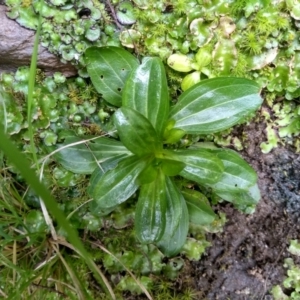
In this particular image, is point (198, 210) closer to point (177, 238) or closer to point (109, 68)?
point (177, 238)

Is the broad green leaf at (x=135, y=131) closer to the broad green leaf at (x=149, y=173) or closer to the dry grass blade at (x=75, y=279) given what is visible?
the broad green leaf at (x=149, y=173)

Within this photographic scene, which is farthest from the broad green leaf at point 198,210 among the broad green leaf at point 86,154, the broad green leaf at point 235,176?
the broad green leaf at point 86,154

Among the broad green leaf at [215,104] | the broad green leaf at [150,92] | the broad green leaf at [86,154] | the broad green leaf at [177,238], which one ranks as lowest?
the broad green leaf at [177,238]

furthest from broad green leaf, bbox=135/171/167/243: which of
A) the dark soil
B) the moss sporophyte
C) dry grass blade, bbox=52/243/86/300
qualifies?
the dark soil

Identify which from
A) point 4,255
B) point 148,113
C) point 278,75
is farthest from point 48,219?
point 278,75

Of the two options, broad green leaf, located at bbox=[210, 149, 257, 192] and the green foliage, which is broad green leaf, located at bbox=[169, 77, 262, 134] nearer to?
broad green leaf, located at bbox=[210, 149, 257, 192]

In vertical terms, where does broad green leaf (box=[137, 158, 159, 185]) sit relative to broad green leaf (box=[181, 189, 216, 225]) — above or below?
above
